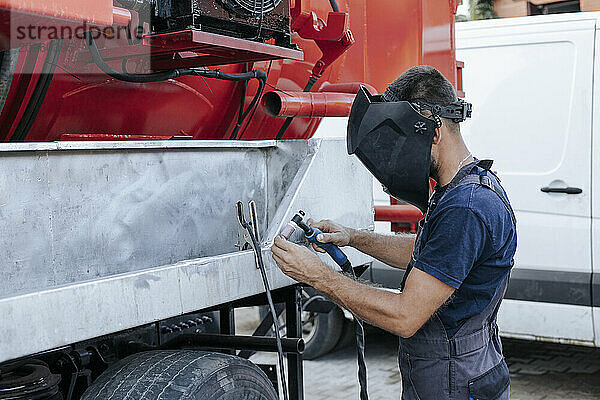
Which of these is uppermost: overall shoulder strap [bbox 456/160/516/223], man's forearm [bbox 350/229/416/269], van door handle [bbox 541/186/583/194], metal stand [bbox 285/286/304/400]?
overall shoulder strap [bbox 456/160/516/223]

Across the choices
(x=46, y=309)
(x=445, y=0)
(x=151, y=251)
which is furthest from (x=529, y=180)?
(x=46, y=309)

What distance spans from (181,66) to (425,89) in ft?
2.44

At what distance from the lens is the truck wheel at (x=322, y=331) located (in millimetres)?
5629

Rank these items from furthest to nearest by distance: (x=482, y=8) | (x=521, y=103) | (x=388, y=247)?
(x=482, y=8), (x=521, y=103), (x=388, y=247)

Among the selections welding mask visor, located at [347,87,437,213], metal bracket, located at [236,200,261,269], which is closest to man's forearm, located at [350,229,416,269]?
welding mask visor, located at [347,87,437,213]

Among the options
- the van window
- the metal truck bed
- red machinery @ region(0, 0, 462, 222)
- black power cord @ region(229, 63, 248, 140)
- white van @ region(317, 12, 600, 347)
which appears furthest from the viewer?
the van window

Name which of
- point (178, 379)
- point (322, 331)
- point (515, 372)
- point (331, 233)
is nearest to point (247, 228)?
point (331, 233)

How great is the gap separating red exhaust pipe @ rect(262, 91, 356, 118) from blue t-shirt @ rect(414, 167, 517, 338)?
61 centimetres

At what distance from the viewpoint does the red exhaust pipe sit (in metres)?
2.47

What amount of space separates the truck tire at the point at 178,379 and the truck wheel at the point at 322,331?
11.5ft

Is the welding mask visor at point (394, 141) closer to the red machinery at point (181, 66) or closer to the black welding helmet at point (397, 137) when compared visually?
the black welding helmet at point (397, 137)

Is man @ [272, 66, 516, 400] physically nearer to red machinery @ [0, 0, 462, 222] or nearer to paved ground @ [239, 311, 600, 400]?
red machinery @ [0, 0, 462, 222]

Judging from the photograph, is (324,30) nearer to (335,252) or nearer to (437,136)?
(437,136)

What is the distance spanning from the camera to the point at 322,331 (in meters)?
5.70
